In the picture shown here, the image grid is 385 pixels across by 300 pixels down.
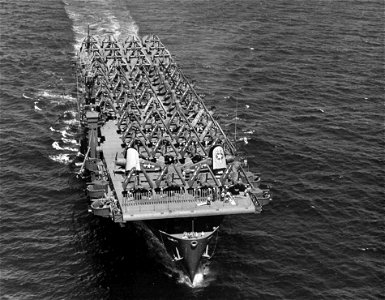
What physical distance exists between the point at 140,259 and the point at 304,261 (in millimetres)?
20369

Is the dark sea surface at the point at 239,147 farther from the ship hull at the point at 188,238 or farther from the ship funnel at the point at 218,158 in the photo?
the ship funnel at the point at 218,158

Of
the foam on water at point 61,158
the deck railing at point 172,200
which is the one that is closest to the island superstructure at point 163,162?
the deck railing at point 172,200

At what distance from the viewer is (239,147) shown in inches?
3971

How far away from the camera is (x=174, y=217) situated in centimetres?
6838

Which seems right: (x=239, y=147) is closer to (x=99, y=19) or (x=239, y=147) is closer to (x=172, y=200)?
(x=172, y=200)

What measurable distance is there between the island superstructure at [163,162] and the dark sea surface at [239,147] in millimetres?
5215

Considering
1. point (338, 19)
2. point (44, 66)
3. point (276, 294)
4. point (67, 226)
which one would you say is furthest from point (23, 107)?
point (338, 19)

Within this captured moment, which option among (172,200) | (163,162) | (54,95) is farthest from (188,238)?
(54,95)

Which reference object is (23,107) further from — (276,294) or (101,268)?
(276,294)

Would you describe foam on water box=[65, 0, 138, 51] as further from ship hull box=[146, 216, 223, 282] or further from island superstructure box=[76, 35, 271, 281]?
ship hull box=[146, 216, 223, 282]

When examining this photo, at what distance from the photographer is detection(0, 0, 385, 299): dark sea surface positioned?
72750 millimetres

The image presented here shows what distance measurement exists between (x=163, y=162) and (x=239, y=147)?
75.5 ft

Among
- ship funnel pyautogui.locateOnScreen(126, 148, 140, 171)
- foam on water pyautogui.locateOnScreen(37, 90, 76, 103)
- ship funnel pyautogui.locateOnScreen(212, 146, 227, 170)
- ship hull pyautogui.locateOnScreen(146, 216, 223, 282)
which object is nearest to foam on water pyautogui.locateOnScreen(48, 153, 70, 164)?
foam on water pyautogui.locateOnScreen(37, 90, 76, 103)

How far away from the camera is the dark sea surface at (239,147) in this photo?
7275 centimetres
